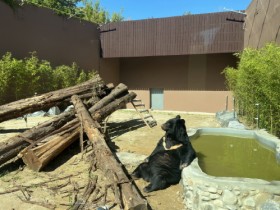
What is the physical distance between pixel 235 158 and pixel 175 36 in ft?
38.5

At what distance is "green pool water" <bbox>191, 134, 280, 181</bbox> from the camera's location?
4.53 meters

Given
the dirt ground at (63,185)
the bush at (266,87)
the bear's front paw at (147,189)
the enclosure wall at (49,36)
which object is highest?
the enclosure wall at (49,36)

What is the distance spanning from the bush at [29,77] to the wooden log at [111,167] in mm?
5960

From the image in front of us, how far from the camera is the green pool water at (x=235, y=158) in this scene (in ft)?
14.9

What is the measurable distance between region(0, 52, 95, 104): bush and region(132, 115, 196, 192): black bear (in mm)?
8598

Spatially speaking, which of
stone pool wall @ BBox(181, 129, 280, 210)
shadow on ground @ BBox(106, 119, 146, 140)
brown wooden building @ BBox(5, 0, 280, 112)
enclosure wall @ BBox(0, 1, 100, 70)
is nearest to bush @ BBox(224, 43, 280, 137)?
stone pool wall @ BBox(181, 129, 280, 210)

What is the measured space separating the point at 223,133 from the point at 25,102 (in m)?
4.86

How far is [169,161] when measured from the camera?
4.93 meters

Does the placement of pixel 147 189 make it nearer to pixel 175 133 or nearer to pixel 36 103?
pixel 175 133

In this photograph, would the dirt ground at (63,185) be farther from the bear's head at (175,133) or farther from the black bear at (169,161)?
the bear's head at (175,133)

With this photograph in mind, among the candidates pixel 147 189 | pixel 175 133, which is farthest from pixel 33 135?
pixel 175 133

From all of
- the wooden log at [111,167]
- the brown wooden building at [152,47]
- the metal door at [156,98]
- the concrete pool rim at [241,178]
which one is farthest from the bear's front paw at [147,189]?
the metal door at [156,98]

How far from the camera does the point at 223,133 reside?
705 cm

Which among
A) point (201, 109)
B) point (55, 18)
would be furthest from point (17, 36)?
point (201, 109)
